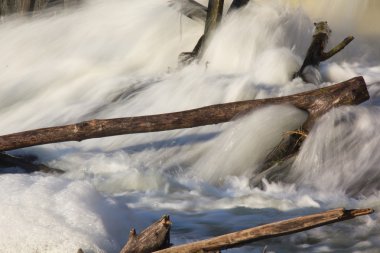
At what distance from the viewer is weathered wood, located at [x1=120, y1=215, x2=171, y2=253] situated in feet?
10.8

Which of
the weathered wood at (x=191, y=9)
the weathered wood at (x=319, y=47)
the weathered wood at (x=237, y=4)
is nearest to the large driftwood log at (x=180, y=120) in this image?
the weathered wood at (x=319, y=47)

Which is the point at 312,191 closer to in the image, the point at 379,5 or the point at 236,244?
the point at 236,244

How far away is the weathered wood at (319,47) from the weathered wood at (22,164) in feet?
8.30

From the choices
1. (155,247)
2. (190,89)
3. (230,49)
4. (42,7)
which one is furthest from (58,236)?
(42,7)

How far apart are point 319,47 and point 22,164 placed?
2930 millimetres

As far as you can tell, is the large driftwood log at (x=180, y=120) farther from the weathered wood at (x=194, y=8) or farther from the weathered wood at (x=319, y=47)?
the weathered wood at (x=194, y=8)

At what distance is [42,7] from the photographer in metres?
11.5

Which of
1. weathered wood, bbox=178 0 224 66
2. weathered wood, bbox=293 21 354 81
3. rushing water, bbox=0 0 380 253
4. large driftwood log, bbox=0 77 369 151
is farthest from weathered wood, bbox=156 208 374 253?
weathered wood, bbox=178 0 224 66

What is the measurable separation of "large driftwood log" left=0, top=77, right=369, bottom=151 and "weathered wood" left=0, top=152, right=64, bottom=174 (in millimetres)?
298

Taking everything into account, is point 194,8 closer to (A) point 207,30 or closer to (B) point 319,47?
(A) point 207,30

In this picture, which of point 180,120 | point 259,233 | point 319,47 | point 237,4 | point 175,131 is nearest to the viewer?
point 259,233

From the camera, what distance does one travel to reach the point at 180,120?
5.98 m

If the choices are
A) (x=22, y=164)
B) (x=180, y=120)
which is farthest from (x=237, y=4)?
(x=22, y=164)

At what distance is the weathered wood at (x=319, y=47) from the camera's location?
713 cm
